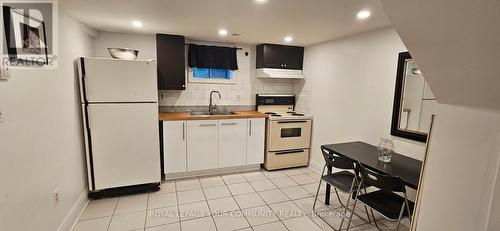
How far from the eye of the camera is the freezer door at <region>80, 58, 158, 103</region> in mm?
2502

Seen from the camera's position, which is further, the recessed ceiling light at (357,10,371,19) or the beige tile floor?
the beige tile floor

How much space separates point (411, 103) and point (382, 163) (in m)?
0.74

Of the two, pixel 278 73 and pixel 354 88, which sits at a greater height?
pixel 278 73

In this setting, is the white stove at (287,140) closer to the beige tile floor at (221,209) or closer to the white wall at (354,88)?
the white wall at (354,88)

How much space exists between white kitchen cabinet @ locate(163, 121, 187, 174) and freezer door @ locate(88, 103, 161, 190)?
21 cm

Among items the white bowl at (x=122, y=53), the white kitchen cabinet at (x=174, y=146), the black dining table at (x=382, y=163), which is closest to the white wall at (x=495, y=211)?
the black dining table at (x=382, y=163)

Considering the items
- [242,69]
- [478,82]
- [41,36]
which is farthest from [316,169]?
[41,36]

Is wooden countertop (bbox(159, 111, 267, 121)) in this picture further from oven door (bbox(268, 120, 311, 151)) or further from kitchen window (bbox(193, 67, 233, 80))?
kitchen window (bbox(193, 67, 233, 80))

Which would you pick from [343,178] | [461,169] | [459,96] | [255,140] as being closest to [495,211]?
[461,169]

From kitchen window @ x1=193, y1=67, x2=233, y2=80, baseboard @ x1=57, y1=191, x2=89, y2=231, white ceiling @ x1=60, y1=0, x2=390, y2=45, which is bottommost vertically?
baseboard @ x1=57, y1=191, x2=89, y2=231

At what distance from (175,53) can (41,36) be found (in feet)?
5.33

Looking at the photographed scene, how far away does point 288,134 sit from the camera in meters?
3.70

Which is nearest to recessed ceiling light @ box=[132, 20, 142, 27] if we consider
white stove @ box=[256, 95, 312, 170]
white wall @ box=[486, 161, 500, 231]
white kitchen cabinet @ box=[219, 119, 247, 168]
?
white kitchen cabinet @ box=[219, 119, 247, 168]

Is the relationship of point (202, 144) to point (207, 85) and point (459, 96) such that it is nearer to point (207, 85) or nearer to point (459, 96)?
point (207, 85)
